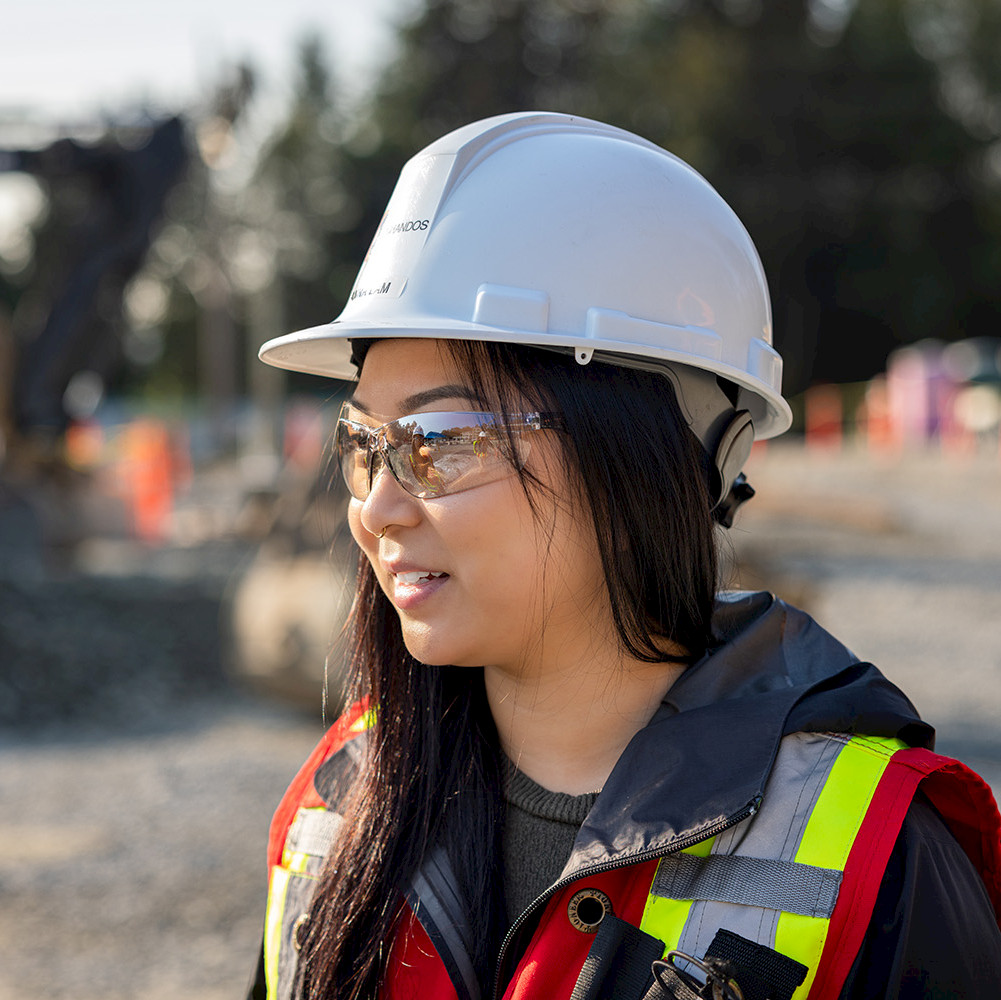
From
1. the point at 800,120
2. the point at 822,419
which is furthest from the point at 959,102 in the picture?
the point at 822,419

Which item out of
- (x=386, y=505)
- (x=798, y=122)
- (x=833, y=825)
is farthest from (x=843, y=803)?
(x=798, y=122)

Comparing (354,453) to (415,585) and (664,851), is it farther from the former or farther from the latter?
(664,851)

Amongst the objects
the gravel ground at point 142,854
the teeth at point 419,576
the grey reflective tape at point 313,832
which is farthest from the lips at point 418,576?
the gravel ground at point 142,854

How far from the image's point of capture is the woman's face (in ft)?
5.07

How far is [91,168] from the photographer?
37.8 ft

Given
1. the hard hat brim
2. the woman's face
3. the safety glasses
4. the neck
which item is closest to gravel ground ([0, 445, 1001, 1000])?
the hard hat brim

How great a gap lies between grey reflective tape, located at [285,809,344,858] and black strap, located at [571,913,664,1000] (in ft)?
1.62

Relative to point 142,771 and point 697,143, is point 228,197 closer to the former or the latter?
point 697,143

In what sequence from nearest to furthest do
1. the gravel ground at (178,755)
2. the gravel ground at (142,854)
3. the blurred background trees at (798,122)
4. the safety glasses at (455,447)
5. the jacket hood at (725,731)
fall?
the jacket hood at (725,731) < the safety glasses at (455,447) < the gravel ground at (142,854) < the gravel ground at (178,755) < the blurred background trees at (798,122)

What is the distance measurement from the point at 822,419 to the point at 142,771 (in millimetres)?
22356

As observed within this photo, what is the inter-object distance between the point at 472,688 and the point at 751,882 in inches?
22.5

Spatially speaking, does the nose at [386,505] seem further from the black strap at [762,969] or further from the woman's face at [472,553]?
the black strap at [762,969]

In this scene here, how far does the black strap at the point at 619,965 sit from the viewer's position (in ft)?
4.53

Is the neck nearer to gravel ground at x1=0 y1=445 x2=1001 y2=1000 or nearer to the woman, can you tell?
the woman
